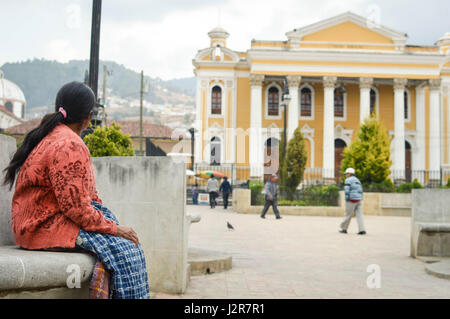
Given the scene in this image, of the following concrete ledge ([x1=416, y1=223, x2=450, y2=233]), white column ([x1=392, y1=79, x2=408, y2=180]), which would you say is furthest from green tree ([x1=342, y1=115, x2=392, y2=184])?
concrete ledge ([x1=416, y1=223, x2=450, y2=233])

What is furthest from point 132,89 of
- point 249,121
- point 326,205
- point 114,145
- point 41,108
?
point 114,145

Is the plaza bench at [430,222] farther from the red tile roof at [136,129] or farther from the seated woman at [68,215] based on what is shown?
the red tile roof at [136,129]

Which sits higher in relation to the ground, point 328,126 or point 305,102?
point 305,102

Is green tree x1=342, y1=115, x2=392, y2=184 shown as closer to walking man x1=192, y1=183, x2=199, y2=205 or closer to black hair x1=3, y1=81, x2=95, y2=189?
walking man x1=192, y1=183, x2=199, y2=205

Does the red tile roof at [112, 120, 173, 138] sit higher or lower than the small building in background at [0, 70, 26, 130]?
lower

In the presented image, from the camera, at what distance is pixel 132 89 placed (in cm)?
17075

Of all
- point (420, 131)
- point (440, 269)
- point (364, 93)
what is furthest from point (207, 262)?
point (420, 131)

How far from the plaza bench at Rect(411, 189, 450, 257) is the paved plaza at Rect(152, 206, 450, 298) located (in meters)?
0.31

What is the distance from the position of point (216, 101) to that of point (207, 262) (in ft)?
104

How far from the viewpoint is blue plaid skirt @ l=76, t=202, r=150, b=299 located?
101 inches

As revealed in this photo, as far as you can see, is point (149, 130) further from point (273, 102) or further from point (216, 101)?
point (273, 102)

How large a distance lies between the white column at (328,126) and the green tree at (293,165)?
10.9m

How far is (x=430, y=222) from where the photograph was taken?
25.8 ft
